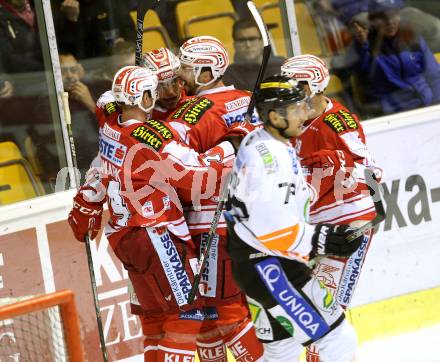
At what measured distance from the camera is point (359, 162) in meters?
4.56

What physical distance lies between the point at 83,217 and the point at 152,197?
0.44 metres

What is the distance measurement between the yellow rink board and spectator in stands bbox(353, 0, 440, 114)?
3.49 ft

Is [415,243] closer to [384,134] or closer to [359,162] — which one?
[384,134]

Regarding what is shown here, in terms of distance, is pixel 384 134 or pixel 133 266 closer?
pixel 133 266

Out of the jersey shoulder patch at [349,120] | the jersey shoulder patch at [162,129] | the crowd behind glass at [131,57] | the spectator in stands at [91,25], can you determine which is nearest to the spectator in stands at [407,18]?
the crowd behind glass at [131,57]

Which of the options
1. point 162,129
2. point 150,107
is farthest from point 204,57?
point 162,129

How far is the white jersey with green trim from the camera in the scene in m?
3.73

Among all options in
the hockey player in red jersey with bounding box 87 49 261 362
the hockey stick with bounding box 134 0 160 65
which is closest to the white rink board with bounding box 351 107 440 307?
the hockey player in red jersey with bounding box 87 49 261 362

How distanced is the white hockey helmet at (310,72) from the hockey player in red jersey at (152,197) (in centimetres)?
52

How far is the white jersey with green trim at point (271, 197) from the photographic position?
147 inches

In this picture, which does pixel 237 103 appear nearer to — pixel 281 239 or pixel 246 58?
pixel 281 239

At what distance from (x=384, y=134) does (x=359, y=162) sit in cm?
120

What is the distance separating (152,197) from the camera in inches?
171

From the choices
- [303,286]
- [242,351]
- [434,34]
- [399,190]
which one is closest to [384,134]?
[399,190]
